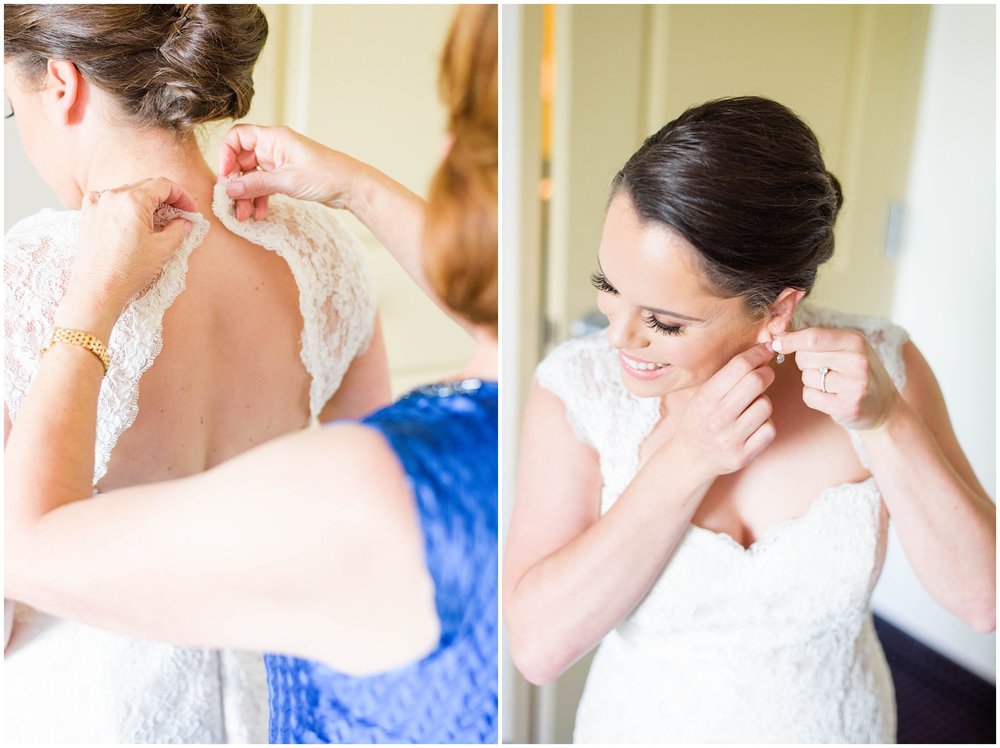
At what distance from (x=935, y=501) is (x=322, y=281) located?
76 centimetres

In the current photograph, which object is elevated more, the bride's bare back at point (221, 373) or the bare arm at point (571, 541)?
the bride's bare back at point (221, 373)

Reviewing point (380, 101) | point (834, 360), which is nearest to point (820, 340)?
point (834, 360)

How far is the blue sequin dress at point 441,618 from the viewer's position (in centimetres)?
89

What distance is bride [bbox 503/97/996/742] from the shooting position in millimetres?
877

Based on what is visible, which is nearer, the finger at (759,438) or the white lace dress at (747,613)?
the finger at (759,438)

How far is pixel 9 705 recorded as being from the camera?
0.93 meters

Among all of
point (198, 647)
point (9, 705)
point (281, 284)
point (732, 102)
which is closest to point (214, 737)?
point (198, 647)

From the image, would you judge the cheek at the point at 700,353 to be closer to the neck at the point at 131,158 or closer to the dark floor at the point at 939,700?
the neck at the point at 131,158

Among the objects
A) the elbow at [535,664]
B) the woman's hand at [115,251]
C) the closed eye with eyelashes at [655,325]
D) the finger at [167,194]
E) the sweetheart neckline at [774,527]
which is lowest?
the elbow at [535,664]

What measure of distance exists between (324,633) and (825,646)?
62cm

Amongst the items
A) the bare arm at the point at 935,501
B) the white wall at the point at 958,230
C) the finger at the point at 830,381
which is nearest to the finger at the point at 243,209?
the finger at the point at 830,381

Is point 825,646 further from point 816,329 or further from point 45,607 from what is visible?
point 45,607

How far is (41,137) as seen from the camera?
→ 2.83 feet

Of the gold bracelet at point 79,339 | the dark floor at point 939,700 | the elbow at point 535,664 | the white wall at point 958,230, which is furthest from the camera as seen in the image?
the dark floor at point 939,700
